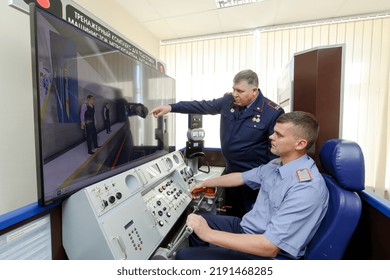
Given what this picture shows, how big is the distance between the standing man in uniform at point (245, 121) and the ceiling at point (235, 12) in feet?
5.05

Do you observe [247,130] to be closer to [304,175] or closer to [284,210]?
[304,175]

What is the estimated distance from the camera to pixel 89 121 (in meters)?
1.09

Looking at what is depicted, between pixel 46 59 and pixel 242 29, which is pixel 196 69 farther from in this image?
pixel 46 59

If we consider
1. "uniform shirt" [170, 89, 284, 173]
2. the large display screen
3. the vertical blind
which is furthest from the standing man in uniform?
the vertical blind

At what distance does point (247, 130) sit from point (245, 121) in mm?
78

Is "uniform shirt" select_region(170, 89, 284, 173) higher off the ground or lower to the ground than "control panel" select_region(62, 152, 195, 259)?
higher

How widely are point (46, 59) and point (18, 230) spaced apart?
2.21ft

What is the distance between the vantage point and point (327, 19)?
2.94 metres

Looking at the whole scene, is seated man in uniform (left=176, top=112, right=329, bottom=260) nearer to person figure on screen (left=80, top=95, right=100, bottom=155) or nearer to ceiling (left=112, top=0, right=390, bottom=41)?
person figure on screen (left=80, top=95, right=100, bottom=155)

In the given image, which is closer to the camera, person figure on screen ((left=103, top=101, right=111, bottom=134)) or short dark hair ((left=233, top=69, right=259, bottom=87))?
person figure on screen ((left=103, top=101, right=111, bottom=134))

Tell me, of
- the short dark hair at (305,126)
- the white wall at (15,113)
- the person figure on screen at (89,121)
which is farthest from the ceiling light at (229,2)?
the person figure on screen at (89,121)

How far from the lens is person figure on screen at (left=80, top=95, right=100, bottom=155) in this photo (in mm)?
1056

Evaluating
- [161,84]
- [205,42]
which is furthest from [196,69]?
[161,84]

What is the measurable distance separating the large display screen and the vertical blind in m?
2.05
